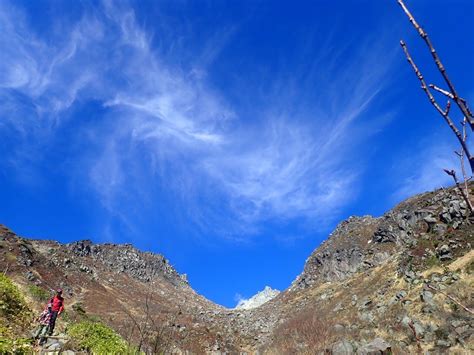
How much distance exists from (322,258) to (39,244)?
44.2 meters

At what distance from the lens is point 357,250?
56.7m

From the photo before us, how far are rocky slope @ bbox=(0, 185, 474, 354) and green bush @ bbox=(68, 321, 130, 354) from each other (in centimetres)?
54

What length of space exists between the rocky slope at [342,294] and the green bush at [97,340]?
0.54 meters

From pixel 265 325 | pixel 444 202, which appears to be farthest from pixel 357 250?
pixel 444 202

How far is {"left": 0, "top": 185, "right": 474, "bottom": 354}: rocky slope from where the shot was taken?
15.4 meters

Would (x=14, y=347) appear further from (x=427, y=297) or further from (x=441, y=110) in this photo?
(x=427, y=297)

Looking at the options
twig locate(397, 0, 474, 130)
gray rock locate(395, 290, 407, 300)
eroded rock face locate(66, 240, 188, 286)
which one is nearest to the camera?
twig locate(397, 0, 474, 130)

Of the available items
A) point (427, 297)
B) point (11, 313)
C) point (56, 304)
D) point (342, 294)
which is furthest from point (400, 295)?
point (11, 313)

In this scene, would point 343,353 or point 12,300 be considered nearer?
point 12,300

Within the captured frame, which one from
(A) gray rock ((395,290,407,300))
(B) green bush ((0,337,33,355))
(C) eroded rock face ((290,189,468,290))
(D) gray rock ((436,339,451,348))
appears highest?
(C) eroded rock face ((290,189,468,290))

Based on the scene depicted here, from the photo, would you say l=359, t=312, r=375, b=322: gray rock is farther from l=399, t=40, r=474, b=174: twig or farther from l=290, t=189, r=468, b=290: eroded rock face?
l=399, t=40, r=474, b=174: twig

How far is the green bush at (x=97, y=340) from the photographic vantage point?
10164 millimetres

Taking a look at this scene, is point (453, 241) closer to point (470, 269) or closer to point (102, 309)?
point (470, 269)

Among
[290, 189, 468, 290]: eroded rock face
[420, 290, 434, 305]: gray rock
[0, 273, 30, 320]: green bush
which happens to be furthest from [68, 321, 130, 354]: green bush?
[290, 189, 468, 290]: eroded rock face
